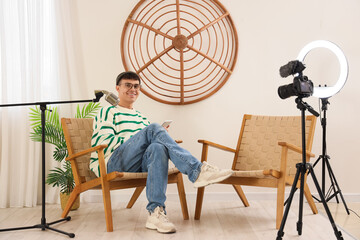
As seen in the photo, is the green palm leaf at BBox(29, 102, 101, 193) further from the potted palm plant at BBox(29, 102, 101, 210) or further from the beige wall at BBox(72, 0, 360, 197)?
the beige wall at BBox(72, 0, 360, 197)

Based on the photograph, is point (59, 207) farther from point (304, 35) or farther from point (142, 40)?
point (304, 35)

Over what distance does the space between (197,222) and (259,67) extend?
1.43 meters

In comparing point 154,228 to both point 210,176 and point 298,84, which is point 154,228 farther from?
point 298,84

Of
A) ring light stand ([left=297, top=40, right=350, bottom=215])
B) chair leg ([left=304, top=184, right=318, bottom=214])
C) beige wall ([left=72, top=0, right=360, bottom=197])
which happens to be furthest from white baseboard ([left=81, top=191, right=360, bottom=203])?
chair leg ([left=304, top=184, right=318, bottom=214])

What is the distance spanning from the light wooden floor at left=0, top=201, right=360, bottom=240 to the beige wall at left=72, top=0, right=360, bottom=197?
0.46m

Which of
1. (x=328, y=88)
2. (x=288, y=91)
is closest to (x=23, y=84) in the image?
(x=288, y=91)

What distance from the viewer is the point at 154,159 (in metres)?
2.45

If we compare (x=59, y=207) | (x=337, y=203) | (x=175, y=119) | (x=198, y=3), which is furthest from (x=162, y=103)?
(x=337, y=203)

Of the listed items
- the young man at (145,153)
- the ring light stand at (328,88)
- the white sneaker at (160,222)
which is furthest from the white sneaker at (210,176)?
the ring light stand at (328,88)

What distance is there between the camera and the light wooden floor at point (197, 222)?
2.36 metres

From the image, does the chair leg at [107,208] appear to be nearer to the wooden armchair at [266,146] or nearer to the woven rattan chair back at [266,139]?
the wooden armchair at [266,146]

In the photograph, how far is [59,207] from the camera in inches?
127

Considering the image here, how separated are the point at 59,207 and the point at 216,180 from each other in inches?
58.7

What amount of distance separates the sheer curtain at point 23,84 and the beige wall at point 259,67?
27 cm
